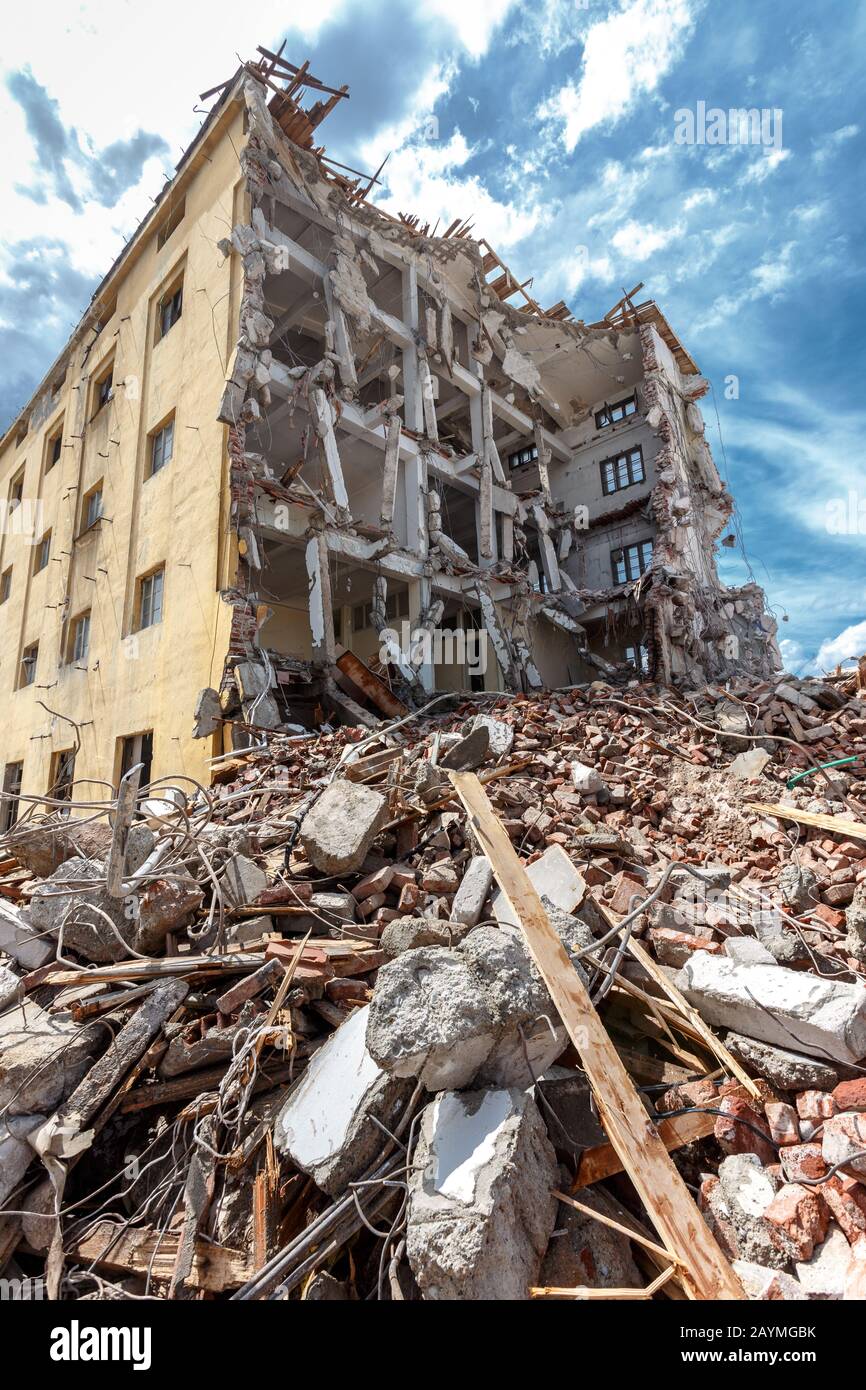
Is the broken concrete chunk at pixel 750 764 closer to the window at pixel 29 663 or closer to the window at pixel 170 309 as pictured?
the window at pixel 170 309

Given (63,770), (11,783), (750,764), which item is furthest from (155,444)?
(750,764)

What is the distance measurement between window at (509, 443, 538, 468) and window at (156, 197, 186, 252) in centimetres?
1169

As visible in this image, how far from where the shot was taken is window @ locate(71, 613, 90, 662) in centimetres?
1481

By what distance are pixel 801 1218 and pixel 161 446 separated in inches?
623

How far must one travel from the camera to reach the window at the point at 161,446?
1359 centimetres

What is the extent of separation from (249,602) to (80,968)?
26.5 feet

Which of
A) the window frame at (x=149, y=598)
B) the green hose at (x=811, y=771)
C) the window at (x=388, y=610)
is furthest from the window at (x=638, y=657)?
the window frame at (x=149, y=598)

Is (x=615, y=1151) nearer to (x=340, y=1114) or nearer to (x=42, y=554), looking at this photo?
(x=340, y=1114)

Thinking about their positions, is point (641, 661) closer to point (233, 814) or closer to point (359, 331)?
point (359, 331)

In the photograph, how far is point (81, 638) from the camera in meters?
15.2

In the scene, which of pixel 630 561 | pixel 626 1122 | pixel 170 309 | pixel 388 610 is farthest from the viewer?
pixel 630 561

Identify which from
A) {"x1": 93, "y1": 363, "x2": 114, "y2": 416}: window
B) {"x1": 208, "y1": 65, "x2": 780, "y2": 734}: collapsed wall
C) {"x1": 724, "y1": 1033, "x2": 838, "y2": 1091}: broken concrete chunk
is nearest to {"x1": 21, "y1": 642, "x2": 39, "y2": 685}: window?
{"x1": 208, "y1": 65, "x2": 780, "y2": 734}: collapsed wall

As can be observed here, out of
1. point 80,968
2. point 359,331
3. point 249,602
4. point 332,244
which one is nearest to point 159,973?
point 80,968

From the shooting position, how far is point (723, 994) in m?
3.02
